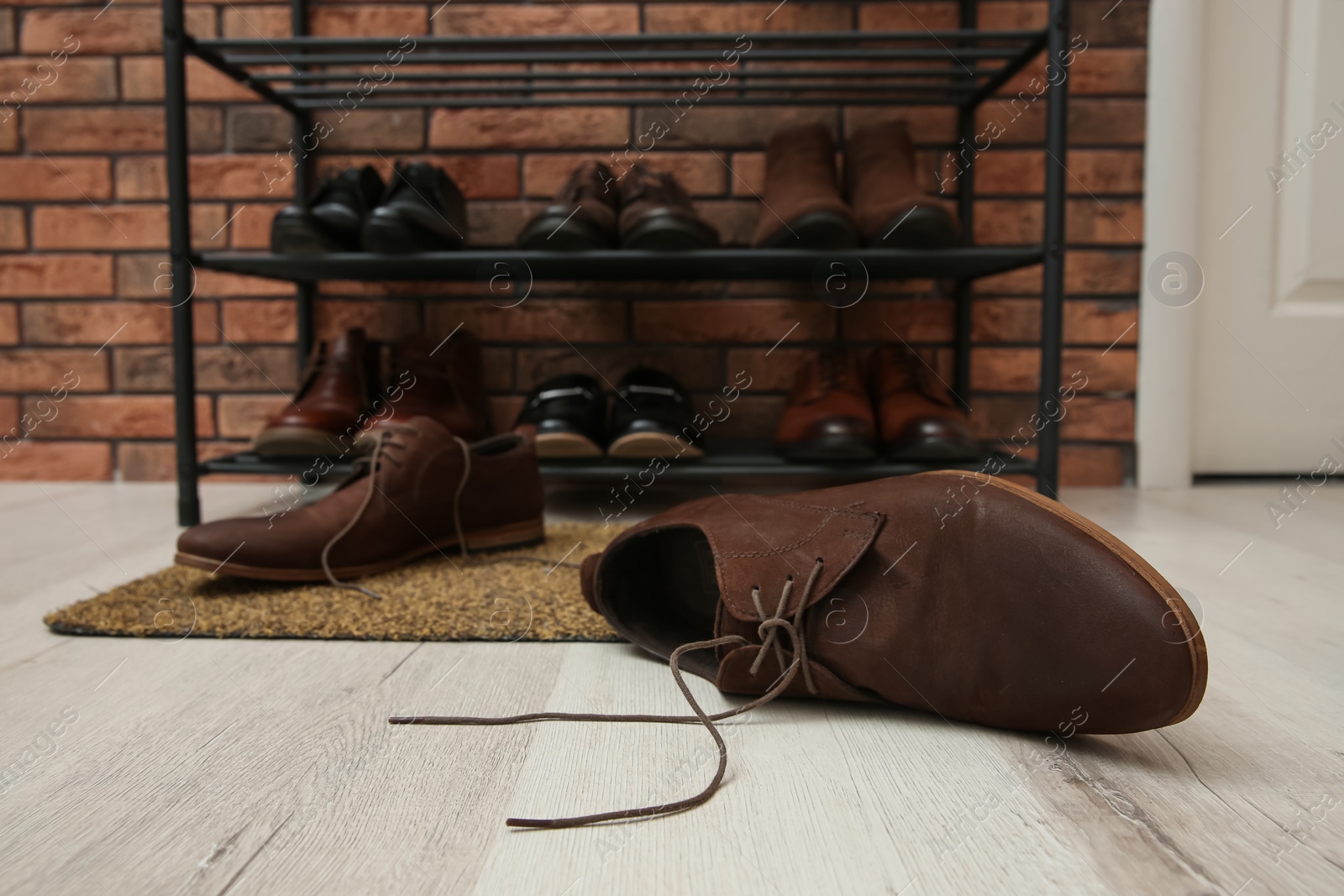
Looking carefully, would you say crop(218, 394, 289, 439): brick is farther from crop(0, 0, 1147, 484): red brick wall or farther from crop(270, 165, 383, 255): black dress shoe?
crop(270, 165, 383, 255): black dress shoe

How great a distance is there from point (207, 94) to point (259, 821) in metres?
1.64

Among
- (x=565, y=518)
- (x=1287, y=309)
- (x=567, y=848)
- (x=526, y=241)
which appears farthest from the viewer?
(x=1287, y=309)

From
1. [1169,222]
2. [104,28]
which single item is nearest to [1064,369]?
[1169,222]

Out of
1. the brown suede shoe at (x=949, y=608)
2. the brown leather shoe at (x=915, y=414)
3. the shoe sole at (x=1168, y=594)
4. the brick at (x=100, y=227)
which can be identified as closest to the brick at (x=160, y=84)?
the brick at (x=100, y=227)

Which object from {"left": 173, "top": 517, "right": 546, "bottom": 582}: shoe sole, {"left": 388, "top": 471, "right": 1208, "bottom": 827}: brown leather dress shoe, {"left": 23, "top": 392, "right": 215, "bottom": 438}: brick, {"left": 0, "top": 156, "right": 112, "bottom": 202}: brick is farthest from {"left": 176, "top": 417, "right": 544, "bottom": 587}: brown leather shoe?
{"left": 0, "top": 156, "right": 112, "bottom": 202}: brick

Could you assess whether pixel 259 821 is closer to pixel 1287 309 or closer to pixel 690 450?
pixel 690 450

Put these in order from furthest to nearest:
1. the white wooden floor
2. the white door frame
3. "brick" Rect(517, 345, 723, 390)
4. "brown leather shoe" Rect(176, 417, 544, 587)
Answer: "brick" Rect(517, 345, 723, 390)
the white door frame
"brown leather shoe" Rect(176, 417, 544, 587)
the white wooden floor

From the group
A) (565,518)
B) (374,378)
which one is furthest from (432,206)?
(565,518)

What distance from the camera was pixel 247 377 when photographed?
1631 mm

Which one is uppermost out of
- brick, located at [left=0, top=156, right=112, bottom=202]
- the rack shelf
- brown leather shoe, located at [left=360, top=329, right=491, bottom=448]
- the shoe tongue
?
brick, located at [left=0, top=156, right=112, bottom=202]

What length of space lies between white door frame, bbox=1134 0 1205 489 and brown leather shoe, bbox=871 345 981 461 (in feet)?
1.65

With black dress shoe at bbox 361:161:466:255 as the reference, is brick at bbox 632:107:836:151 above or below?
above

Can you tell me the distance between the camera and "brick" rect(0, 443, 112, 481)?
1.65 metres

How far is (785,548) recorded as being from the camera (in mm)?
599
